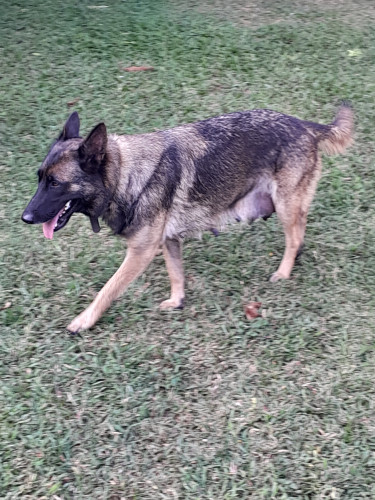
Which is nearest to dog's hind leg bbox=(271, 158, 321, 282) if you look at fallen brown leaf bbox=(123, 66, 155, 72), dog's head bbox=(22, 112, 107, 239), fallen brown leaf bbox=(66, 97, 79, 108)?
dog's head bbox=(22, 112, 107, 239)

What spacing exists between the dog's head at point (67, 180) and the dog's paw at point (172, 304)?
110 cm

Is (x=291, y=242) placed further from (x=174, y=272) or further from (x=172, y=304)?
(x=172, y=304)

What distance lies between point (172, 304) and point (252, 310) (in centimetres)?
64

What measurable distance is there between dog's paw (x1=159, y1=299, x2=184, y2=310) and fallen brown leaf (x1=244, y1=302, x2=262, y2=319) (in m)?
0.52

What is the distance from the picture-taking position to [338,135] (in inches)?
194

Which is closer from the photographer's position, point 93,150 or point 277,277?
point 93,150

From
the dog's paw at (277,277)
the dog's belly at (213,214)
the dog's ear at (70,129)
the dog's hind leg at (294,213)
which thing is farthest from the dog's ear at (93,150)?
the dog's paw at (277,277)

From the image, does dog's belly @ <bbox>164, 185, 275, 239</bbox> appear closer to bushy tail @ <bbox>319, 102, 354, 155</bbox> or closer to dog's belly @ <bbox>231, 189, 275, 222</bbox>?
dog's belly @ <bbox>231, 189, 275, 222</bbox>

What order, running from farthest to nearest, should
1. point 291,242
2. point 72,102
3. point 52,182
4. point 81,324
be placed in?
point 72,102 → point 291,242 → point 81,324 → point 52,182

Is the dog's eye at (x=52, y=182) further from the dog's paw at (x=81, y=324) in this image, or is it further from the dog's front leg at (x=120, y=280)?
the dog's paw at (x=81, y=324)

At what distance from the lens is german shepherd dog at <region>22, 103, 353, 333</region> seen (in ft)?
13.3

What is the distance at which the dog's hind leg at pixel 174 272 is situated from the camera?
Result: 479cm

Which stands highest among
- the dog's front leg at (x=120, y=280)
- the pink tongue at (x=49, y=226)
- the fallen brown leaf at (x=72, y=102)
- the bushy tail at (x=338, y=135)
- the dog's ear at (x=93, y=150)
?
the dog's ear at (x=93, y=150)

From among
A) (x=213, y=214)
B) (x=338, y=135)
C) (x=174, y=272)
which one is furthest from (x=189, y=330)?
(x=338, y=135)
